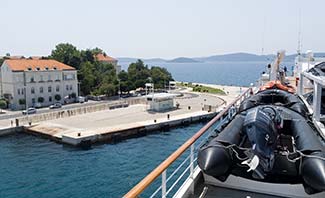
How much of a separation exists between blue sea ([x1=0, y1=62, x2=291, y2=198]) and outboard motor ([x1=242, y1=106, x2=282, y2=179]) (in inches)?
521

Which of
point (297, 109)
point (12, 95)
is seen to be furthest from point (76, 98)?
point (297, 109)

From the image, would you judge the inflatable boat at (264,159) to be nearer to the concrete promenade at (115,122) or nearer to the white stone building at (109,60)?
the concrete promenade at (115,122)

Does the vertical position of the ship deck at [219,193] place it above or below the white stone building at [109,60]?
below

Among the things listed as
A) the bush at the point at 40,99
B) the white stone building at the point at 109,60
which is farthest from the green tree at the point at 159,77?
the bush at the point at 40,99

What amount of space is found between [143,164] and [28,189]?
684 cm

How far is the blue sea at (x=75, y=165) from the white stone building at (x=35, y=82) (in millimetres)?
9564

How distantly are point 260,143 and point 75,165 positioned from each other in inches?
761

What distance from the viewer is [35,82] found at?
37.5m

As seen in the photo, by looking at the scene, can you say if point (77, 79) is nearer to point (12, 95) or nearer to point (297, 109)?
point (12, 95)

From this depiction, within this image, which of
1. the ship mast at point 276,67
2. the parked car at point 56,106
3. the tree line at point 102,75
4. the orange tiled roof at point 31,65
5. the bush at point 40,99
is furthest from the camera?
the tree line at point 102,75

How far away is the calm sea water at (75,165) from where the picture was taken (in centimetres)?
1714

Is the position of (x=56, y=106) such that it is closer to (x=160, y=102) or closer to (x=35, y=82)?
(x=35, y=82)

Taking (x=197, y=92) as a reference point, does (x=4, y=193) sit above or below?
below

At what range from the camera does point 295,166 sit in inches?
122
